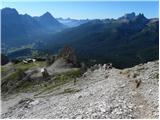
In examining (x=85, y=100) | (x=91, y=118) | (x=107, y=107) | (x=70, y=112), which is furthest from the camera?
(x=85, y=100)

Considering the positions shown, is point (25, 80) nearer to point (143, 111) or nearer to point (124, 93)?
point (124, 93)

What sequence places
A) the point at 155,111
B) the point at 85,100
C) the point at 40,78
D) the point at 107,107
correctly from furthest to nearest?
the point at 40,78, the point at 85,100, the point at 107,107, the point at 155,111

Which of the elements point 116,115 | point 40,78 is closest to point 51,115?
point 116,115

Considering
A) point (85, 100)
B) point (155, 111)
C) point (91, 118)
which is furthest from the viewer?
point (85, 100)

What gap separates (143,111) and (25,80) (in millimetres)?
87478

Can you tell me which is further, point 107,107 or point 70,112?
point 70,112

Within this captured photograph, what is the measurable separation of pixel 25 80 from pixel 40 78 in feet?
16.7

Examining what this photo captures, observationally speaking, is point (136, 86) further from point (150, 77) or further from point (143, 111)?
point (143, 111)

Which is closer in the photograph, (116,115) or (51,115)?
(116,115)

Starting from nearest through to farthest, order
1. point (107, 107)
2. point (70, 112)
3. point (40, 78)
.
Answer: point (107, 107)
point (70, 112)
point (40, 78)

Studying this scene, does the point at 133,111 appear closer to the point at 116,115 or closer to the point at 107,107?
the point at 116,115

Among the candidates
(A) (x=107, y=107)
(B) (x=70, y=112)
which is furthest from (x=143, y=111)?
(B) (x=70, y=112)

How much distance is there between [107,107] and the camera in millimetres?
38875

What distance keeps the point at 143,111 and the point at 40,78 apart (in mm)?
85392
